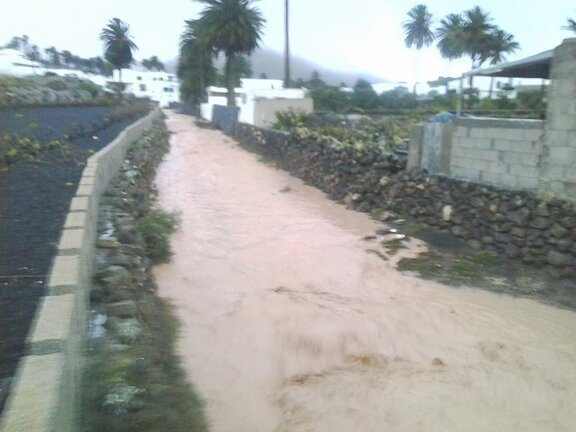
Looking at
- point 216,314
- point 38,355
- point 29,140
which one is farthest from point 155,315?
point 29,140

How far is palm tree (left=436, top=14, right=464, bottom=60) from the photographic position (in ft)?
124

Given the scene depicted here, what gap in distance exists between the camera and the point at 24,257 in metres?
5.34

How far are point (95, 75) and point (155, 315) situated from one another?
49278 mm

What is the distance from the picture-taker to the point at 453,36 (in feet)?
127

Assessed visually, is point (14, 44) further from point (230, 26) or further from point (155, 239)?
→ point (155, 239)

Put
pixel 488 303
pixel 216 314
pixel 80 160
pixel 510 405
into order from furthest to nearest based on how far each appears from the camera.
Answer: pixel 80 160 → pixel 488 303 → pixel 216 314 → pixel 510 405

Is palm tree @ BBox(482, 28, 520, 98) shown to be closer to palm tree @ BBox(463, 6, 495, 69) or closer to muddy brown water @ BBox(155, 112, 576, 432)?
palm tree @ BBox(463, 6, 495, 69)

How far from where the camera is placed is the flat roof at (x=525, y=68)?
26.4 ft

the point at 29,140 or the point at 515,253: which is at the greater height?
the point at 29,140

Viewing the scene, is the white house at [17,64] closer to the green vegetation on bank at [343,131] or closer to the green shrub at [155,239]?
the green vegetation on bank at [343,131]

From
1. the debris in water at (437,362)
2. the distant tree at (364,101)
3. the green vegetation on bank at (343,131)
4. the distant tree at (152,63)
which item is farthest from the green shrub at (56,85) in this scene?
the distant tree at (152,63)

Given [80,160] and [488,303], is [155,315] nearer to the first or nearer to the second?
[488,303]

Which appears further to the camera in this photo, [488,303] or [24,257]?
[488,303]

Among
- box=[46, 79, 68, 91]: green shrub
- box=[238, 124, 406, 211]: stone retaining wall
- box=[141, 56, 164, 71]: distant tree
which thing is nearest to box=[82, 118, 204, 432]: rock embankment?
box=[238, 124, 406, 211]: stone retaining wall
